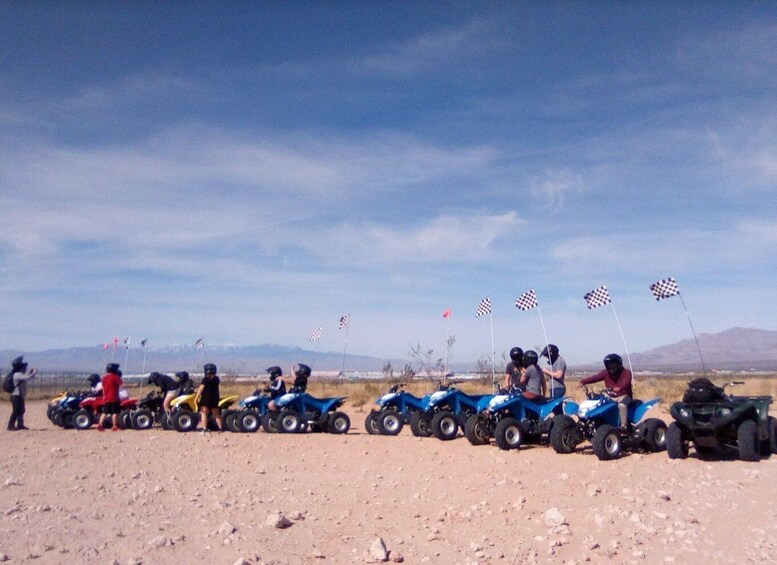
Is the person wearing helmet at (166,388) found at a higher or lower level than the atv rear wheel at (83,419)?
higher

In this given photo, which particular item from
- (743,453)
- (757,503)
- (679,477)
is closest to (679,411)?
(743,453)

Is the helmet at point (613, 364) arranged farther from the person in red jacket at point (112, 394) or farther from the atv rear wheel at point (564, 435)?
the person in red jacket at point (112, 394)

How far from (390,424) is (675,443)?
21.9ft

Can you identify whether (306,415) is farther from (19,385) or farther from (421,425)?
(19,385)

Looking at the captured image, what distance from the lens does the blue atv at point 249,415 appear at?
54.6 feet

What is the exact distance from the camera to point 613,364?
12086 mm

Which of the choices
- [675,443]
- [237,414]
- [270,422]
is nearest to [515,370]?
[675,443]

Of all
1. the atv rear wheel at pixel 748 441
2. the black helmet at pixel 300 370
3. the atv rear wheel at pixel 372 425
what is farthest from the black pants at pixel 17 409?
the atv rear wheel at pixel 748 441

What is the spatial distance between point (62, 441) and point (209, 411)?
327 cm

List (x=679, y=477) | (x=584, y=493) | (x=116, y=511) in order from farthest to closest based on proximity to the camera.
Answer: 1. (x=679, y=477)
2. (x=584, y=493)
3. (x=116, y=511)

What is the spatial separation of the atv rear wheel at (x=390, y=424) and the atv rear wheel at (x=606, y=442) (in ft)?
17.9

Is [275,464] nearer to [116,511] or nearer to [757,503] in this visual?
[116,511]

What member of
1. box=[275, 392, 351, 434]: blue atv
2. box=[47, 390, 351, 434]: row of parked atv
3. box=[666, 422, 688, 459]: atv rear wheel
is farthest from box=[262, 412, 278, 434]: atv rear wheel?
box=[666, 422, 688, 459]: atv rear wheel

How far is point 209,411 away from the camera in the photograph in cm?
1708
